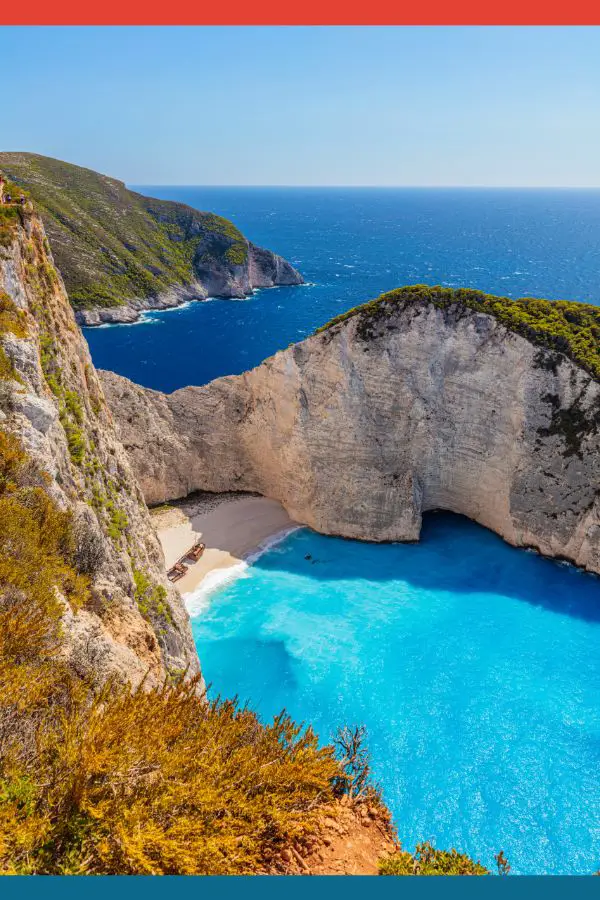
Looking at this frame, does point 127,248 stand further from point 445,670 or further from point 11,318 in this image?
point 445,670

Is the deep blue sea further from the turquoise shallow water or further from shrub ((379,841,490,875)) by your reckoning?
shrub ((379,841,490,875))

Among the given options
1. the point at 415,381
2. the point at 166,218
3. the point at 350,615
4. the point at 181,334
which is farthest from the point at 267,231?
the point at 350,615

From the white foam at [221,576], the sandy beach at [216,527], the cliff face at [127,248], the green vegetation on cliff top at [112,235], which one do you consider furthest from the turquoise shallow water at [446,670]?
the green vegetation on cliff top at [112,235]

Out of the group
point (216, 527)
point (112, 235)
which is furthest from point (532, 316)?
point (112, 235)

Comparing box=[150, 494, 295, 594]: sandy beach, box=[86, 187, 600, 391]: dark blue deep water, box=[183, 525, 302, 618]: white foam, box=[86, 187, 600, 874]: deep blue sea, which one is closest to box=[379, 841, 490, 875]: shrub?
box=[86, 187, 600, 874]: deep blue sea

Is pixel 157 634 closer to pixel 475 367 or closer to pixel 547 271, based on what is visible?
pixel 475 367

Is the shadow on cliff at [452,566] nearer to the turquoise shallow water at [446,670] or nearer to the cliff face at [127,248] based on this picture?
the turquoise shallow water at [446,670]
